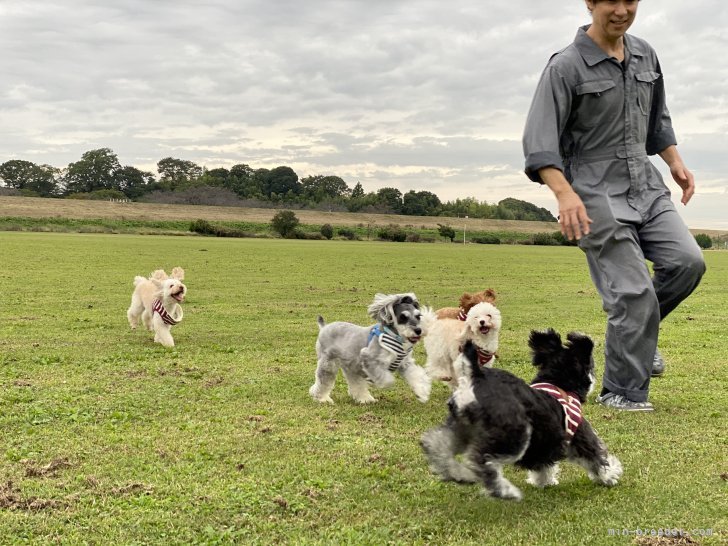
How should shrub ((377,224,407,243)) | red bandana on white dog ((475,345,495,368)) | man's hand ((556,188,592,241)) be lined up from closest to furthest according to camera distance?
1. man's hand ((556,188,592,241))
2. red bandana on white dog ((475,345,495,368))
3. shrub ((377,224,407,243))

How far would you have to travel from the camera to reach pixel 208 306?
557 inches

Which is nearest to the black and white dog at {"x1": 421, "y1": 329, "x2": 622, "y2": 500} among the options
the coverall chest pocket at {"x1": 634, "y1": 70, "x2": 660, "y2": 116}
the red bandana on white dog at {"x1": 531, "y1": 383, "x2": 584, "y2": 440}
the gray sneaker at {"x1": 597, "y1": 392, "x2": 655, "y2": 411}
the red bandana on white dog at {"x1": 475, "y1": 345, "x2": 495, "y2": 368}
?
the red bandana on white dog at {"x1": 531, "y1": 383, "x2": 584, "y2": 440}

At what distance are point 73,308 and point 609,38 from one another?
11194 millimetres

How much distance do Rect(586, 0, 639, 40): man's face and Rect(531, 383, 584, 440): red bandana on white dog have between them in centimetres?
297

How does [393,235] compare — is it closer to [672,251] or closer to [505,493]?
[672,251]

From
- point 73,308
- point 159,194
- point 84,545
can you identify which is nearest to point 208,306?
point 73,308

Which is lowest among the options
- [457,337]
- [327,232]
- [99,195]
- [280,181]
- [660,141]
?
[327,232]

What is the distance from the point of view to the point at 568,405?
3938 mm

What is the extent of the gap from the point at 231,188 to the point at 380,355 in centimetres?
12828

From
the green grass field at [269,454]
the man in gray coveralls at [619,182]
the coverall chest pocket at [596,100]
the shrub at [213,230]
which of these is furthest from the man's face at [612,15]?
the shrub at [213,230]

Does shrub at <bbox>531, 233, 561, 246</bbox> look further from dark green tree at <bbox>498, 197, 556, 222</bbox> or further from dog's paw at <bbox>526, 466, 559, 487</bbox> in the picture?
dog's paw at <bbox>526, 466, 559, 487</bbox>

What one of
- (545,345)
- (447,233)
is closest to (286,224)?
(447,233)

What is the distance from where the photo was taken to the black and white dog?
349cm

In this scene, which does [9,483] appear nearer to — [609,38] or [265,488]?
[265,488]
